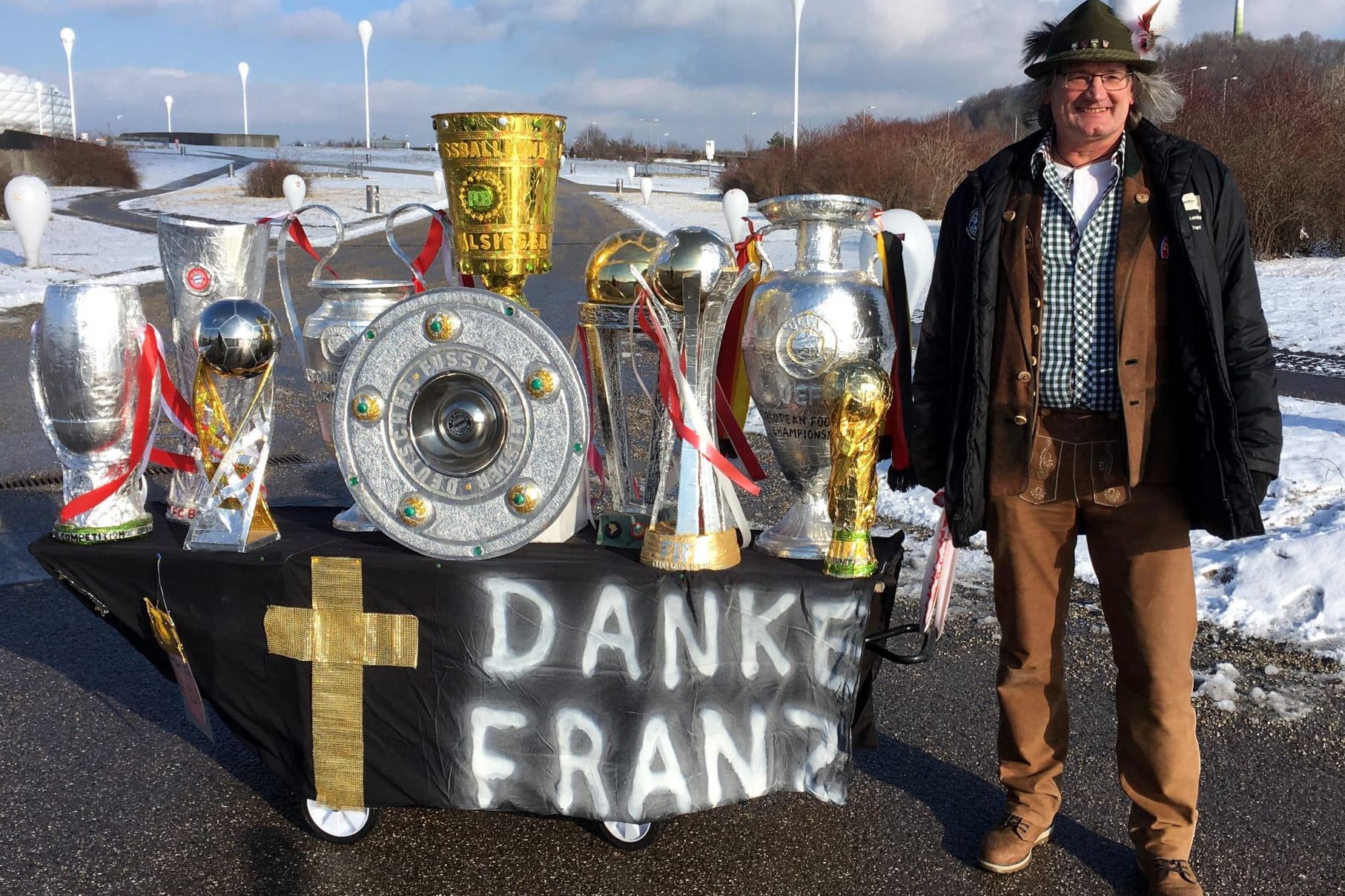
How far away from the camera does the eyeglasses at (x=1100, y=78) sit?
243 cm

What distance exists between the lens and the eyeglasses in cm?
243

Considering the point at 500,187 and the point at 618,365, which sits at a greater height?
the point at 500,187

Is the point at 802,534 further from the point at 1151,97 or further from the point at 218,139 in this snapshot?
the point at 218,139

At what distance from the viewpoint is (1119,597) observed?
8.46 ft

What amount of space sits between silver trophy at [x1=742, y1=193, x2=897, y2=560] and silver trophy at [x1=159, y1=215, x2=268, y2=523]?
144cm

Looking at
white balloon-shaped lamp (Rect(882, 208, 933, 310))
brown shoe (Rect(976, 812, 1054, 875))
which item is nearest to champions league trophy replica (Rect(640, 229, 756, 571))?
brown shoe (Rect(976, 812, 1054, 875))

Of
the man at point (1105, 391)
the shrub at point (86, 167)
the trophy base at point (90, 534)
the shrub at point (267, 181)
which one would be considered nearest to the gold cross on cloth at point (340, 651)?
the trophy base at point (90, 534)

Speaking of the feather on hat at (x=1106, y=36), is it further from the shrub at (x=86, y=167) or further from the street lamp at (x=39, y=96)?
the street lamp at (x=39, y=96)

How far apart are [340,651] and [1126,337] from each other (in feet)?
6.05

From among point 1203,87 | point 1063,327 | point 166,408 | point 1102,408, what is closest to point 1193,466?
point 1102,408

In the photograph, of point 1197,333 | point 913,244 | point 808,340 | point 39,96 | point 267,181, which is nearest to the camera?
point 1197,333

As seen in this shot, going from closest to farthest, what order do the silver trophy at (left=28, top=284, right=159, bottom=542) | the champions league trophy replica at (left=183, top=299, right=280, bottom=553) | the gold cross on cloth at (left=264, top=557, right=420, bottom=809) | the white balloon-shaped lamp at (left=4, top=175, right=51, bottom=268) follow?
the gold cross on cloth at (left=264, top=557, right=420, bottom=809) → the champions league trophy replica at (left=183, top=299, right=280, bottom=553) → the silver trophy at (left=28, top=284, right=159, bottom=542) → the white balloon-shaped lamp at (left=4, top=175, right=51, bottom=268)

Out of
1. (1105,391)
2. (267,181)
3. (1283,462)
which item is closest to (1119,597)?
(1105,391)

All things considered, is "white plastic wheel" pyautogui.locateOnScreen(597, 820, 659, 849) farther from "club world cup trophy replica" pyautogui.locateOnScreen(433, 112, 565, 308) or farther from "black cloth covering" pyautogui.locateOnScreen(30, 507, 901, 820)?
"club world cup trophy replica" pyautogui.locateOnScreen(433, 112, 565, 308)
